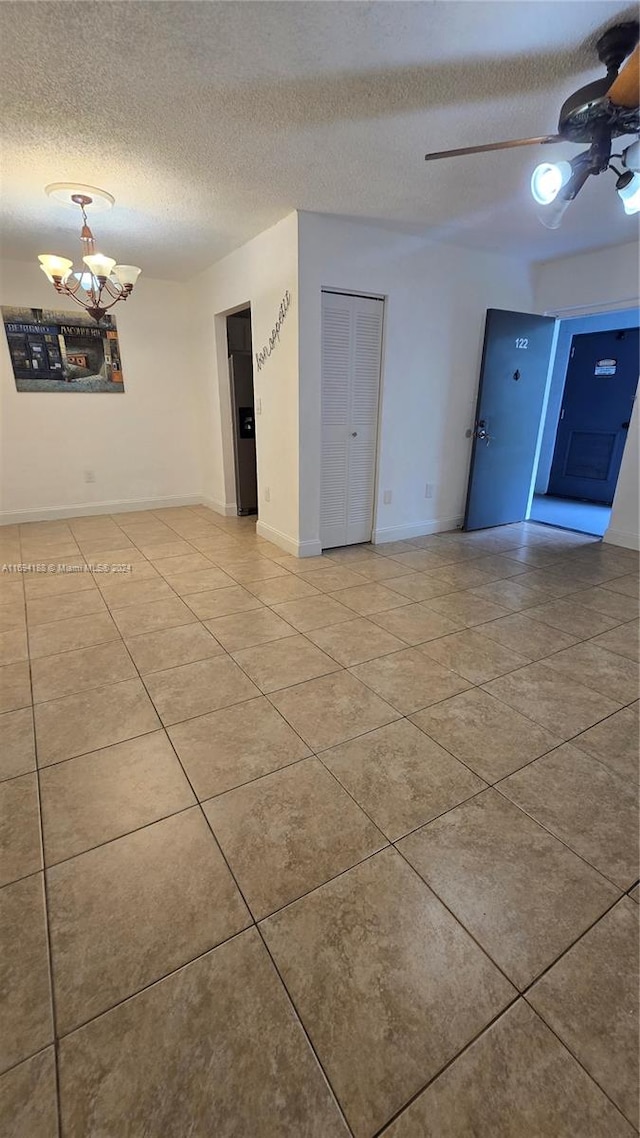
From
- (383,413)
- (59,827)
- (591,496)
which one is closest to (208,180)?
(383,413)

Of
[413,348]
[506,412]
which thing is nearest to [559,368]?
[506,412]

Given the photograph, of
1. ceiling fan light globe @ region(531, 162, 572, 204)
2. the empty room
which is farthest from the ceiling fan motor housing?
ceiling fan light globe @ region(531, 162, 572, 204)

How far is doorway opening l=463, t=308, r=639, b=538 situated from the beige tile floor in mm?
2398

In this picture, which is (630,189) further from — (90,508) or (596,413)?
(90,508)

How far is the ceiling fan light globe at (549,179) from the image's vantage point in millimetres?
1967

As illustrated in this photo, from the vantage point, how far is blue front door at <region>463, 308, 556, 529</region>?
172 inches

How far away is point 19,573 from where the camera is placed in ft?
11.8

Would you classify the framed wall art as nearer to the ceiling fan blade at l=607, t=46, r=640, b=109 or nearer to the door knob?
the door knob

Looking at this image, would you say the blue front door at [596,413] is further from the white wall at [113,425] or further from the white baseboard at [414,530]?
the white wall at [113,425]

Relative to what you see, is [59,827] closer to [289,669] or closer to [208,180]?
[289,669]

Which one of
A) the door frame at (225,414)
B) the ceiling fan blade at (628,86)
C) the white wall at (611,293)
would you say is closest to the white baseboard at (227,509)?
the door frame at (225,414)

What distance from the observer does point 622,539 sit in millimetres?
4375

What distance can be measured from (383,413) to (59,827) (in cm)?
360

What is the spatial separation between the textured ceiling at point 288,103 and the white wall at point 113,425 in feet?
5.57
